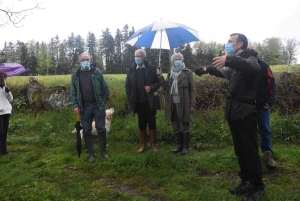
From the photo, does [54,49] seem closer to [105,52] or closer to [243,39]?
[105,52]

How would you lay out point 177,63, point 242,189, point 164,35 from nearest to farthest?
point 242,189, point 177,63, point 164,35

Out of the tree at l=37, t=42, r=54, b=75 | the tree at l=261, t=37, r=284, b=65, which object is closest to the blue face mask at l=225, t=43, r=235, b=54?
the tree at l=261, t=37, r=284, b=65

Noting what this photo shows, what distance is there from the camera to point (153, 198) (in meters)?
3.36

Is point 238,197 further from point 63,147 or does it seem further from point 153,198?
point 63,147

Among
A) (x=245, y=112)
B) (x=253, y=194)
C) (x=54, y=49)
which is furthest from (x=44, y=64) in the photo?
(x=253, y=194)

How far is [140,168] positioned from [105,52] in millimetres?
56134

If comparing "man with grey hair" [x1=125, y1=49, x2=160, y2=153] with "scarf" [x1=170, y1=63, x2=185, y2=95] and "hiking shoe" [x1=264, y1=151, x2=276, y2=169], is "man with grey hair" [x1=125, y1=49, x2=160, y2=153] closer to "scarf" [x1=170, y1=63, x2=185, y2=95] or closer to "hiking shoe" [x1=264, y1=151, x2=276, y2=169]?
"scarf" [x1=170, y1=63, x2=185, y2=95]

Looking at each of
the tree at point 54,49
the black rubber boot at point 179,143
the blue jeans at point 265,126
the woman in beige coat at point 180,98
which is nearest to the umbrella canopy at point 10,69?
the woman in beige coat at point 180,98

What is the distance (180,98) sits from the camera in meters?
5.15

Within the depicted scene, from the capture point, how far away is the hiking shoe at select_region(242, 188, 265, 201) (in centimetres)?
303

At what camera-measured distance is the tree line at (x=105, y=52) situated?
30781 millimetres

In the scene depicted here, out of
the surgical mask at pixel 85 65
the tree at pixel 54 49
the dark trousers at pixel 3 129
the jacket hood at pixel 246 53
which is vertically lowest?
the dark trousers at pixel 3 129

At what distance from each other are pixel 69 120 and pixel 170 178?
4987mm

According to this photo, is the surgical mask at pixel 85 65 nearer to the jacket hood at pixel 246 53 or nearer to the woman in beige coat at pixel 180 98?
the woman in beige coat at pixel 180 98
